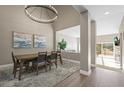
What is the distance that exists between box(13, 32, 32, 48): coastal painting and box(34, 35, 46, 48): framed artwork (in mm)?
378

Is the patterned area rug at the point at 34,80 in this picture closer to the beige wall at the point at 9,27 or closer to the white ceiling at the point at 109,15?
the beige wall at the point at 9,27

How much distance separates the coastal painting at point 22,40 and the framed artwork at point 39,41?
1.24 ft

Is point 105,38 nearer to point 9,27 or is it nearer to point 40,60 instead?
point 40,60

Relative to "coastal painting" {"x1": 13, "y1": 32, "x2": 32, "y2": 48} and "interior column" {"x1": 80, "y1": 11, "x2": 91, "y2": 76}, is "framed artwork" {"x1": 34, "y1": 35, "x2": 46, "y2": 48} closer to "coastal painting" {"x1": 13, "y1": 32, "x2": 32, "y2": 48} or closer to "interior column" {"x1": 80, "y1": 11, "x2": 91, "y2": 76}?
"coastal painting" {"x1": 13, "y1": 32, "x2": 32, "y2": 48}

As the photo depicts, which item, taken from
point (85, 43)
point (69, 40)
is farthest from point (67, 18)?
point (69, 40)

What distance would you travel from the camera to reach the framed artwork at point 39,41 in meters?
5.48

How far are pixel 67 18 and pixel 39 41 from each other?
2391 millimetres

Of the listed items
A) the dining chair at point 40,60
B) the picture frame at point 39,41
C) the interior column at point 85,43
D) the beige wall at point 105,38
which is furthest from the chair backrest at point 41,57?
the beige wall at point 105,38

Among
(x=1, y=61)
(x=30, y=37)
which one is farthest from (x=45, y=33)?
(x=1, y=61)

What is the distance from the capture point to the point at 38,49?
5.73 m

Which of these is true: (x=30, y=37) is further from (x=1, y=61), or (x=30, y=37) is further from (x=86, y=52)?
A: (x=86, y=52)

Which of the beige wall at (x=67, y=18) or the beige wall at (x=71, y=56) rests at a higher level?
the beige wall at (x=67, y=18)

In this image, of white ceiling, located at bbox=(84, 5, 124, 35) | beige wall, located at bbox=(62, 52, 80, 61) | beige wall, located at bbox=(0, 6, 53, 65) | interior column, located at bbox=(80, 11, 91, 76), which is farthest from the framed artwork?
white ceiling, located at bbox=(84, 5, 124, 35)

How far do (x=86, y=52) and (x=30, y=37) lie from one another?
3.53 m
